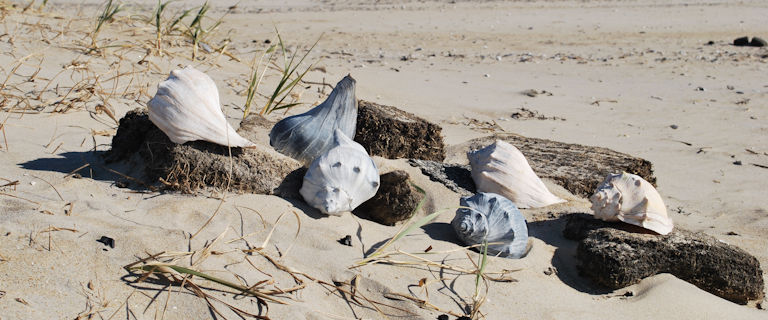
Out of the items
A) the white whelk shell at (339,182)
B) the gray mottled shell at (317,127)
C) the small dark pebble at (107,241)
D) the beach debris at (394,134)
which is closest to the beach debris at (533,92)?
the beach debris at (394,134)

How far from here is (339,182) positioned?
2.98 meters

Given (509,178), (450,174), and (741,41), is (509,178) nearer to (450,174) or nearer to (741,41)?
(450,174)

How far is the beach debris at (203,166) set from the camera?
3.02 m

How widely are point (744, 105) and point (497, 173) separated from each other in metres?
4.52

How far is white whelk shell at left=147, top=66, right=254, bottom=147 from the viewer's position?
118 inches

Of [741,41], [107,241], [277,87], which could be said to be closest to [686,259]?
[107,241]

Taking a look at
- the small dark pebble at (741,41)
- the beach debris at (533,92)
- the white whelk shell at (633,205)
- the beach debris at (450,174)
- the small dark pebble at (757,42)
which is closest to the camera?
the white whelk shell at (633,205)

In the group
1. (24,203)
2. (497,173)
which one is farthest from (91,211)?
(497,173)

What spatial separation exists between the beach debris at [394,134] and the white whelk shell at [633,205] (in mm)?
1084

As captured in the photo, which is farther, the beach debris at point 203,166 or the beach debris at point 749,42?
the beach debris at point 749,42

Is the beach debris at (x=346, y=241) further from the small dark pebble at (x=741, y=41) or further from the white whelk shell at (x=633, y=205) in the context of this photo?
the small dark pebble at (x=741, y=41)

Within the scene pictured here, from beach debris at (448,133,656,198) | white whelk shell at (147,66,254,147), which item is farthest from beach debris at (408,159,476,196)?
white whelk shell at (147,66,254,147)

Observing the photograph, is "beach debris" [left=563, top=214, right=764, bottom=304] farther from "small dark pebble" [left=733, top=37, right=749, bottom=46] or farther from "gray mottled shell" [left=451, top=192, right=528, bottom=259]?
"small dark pebble" [left=733, top=37, right=749, bottom=46]

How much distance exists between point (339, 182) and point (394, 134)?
91 cm
